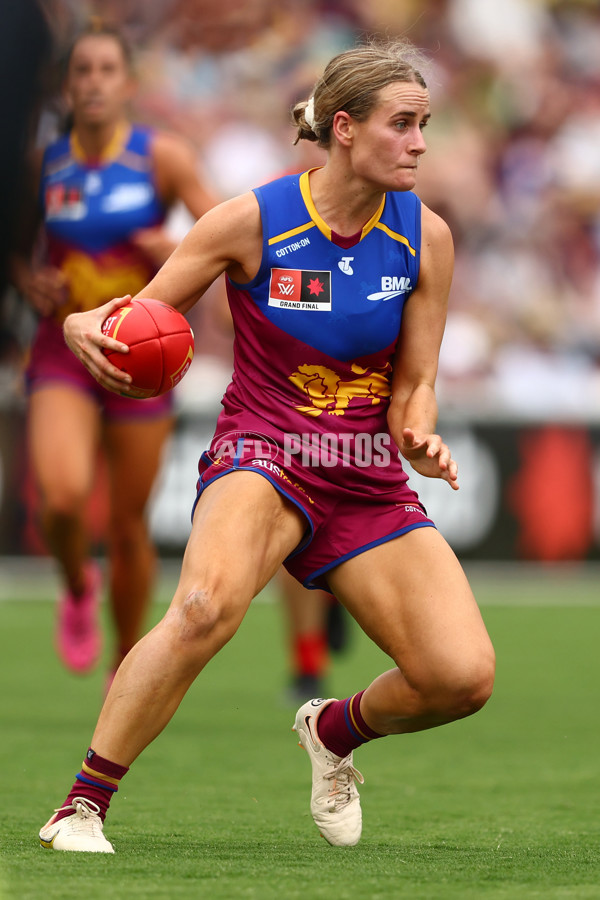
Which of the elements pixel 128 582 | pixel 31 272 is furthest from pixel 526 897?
pixel 31 272

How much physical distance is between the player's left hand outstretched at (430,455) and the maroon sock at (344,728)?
704mm

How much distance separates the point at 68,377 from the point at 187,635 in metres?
2.90

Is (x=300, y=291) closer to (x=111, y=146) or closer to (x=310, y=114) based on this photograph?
(x=310, y=114)

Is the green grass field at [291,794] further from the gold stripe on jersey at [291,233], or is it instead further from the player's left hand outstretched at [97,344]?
the gold stripe on jersey at [291,233]

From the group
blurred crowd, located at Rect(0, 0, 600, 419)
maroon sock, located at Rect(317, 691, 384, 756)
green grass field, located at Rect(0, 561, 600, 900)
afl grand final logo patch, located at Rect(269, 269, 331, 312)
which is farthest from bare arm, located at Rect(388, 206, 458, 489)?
blurred crowd, located at Rect(0, 0, 600, 419)

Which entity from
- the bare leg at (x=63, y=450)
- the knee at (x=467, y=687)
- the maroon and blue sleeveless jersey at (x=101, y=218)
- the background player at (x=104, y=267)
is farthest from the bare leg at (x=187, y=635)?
the maroon and blue sleeveless jersey at (x=101, y=218)

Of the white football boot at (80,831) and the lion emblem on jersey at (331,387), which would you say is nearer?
the white football boot at (80,831)

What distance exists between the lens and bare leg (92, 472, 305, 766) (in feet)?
12.4

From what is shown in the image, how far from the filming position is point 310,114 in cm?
429

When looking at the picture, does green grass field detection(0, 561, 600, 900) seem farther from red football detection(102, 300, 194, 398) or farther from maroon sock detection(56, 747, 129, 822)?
red football detection(102, 300, 194, 398)

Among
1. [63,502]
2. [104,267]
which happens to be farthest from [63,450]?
[104,267]

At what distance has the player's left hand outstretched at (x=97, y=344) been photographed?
397 cm

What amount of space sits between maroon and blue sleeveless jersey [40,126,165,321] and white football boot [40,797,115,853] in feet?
10.4

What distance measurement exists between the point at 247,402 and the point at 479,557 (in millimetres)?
9085
